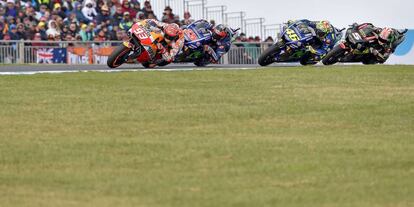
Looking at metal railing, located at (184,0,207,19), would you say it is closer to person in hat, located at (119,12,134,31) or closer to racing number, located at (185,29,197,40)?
person in hat, located at (119,12,134,31)

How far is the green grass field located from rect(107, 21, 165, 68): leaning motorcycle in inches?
84.8

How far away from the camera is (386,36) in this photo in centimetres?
2678

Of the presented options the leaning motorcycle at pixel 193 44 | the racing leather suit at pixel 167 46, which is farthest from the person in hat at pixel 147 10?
the racing leather suit at pixel 167 46

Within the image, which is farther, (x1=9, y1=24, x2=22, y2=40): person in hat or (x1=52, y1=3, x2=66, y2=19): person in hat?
(x1=52, y1=3, x2=66, y2=19): person in hat

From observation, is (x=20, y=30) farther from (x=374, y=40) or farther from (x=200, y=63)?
(x=374, y=40)

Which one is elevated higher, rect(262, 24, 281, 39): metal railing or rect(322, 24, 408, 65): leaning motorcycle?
rect(322, 24, 408, 65): leaning motorcycle

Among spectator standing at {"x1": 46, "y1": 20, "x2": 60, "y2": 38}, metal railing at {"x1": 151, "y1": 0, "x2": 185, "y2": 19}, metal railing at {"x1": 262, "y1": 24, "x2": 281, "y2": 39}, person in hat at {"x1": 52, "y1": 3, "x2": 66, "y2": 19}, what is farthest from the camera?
metal railing at {"x1": 262, "y1": 24, "x2": 281, "y2": 39}

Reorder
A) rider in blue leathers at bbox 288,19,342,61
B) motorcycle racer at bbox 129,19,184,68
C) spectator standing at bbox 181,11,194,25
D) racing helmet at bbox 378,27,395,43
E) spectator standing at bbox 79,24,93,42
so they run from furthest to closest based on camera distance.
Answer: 1. spectator standing at bbox 181,11,194,25
2. spectator standing at bbox 79,24,93,42
3. racing helmet at bbox 378,27,395,43
4. rider in blue leathers at bbox 288,19,342,61
5. motorcycle racer at bbox 129,19,184,68

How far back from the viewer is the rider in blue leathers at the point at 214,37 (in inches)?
1004

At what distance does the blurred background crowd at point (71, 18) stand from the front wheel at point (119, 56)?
684 cm

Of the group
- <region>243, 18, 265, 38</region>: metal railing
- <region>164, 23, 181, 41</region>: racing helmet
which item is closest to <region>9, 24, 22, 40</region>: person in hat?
<region>164, 23, 181, 41</region>: racing helmet

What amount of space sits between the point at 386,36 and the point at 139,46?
6649 millimetres

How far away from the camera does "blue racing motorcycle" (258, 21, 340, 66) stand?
25.6 meters

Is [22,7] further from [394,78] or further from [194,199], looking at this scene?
[194,199]
